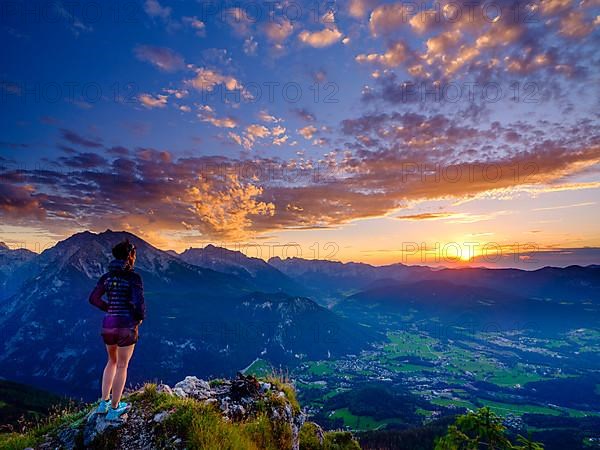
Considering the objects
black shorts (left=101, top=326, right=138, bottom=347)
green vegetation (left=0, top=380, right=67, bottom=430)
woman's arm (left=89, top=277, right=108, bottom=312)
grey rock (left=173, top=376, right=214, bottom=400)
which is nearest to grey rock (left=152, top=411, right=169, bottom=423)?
grey rock (left=173, top=376, right=214, bottom=400)

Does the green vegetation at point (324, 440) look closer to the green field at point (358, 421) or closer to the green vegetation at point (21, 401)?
the green vegetation at point (21, 401)

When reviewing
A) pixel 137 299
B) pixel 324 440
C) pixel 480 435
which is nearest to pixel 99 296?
pixel 137 299

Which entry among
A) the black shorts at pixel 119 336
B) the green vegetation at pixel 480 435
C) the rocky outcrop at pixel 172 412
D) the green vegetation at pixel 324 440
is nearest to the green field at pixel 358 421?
the green vegetation at pixel 324 440

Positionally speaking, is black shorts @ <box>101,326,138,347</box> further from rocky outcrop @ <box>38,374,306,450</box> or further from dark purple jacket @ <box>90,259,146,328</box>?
rocky outcrop @ <box>38,374,306,450</box>

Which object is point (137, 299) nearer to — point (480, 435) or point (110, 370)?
point (110, 370)

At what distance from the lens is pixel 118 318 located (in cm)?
875

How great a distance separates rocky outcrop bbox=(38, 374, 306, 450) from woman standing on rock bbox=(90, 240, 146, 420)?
1.60 ft

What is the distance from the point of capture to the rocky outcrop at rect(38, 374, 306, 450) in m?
8.42

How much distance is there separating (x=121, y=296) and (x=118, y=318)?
597 mm

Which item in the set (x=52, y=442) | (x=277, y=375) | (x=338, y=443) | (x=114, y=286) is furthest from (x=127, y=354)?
(x=338, y=443)

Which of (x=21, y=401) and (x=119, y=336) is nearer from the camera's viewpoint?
(x=119, y=336)

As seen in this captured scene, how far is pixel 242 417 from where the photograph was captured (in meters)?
10.2

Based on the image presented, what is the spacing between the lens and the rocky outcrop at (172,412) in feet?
27.6

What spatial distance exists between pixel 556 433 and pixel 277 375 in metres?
195
